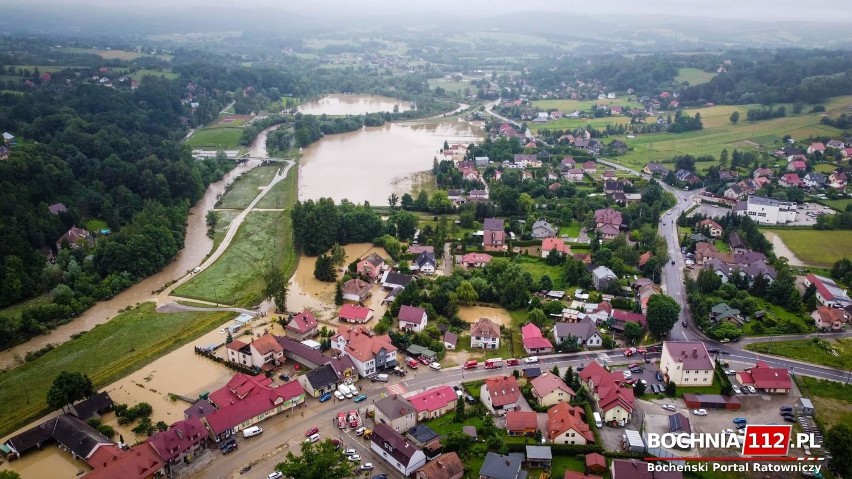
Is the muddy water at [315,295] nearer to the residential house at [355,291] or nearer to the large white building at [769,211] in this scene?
the residential house at [355,291]

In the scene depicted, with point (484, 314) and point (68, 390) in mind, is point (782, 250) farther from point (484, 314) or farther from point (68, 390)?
point (68, 390)

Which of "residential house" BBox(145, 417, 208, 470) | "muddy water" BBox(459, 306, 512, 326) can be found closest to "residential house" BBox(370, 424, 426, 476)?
"residential house" BBox(145, 417, 208, 470)

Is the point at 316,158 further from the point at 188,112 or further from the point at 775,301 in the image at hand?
the point at 775,301

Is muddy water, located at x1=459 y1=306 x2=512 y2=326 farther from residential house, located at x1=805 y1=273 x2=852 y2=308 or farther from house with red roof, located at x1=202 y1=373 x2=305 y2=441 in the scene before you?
residential house, located at x1=805 y1=273 x2=852 y2=308

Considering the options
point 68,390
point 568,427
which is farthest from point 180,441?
point 568,427

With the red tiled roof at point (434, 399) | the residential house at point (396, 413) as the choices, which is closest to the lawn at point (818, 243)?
the red tiled roof at point (434, 399)

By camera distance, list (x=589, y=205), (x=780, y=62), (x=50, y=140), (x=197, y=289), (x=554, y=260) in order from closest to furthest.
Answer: (x=197, y=289), (x=554, y=260), (x=589, y=205), (x=50, y=140), (x=780, y=62)

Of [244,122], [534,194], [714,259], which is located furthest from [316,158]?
[714,259]

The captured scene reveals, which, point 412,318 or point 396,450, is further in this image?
point 412,318
